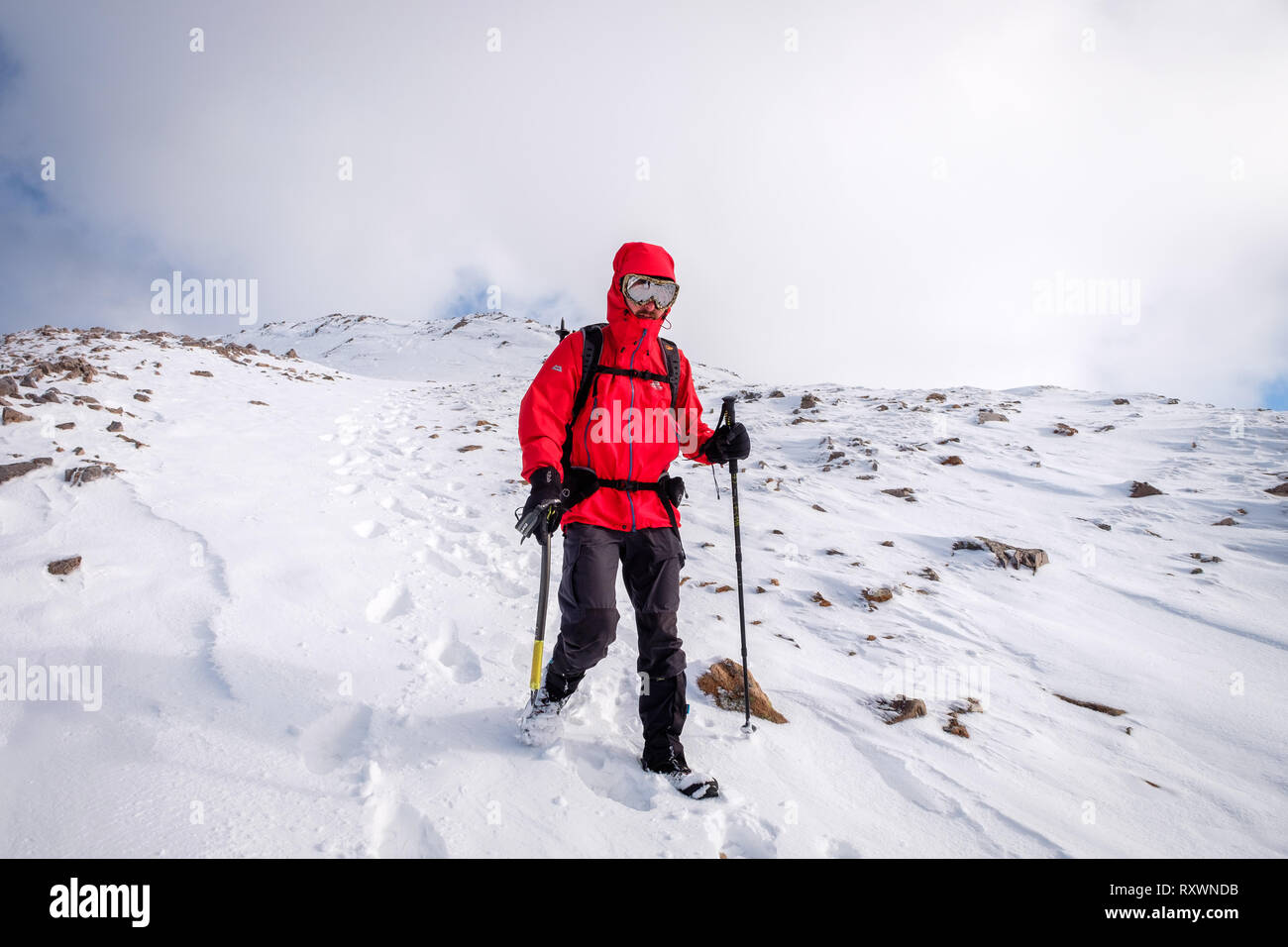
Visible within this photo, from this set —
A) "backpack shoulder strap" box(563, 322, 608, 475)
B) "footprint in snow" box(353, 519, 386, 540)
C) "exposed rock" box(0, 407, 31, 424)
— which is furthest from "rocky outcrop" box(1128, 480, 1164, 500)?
"exposed rock" box(0, 407, 31, 424)

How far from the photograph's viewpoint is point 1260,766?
3.58 metres

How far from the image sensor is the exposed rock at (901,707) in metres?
3.78

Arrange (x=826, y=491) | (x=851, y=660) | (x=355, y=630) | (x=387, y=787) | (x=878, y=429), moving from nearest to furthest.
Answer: (x=387, y=787) < (x=355, y=630) < (x=851, y=660) < (x=826, y=491) < (x=878, y=429)

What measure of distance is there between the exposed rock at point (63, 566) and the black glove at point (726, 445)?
5.01m

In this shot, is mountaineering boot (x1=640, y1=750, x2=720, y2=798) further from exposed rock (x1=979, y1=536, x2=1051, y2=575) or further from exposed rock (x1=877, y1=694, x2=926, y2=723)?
exposed rock (x1=979, y1=536, x2=1051, y2=575)

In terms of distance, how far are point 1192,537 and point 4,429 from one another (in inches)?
604

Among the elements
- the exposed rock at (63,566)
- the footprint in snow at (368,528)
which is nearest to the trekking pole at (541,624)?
the footprint in snow at (368,528)

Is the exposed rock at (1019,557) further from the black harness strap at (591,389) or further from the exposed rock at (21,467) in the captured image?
the exposed rock at (21,467)

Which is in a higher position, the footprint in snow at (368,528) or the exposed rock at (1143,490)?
the exposed rock at (1143,490)

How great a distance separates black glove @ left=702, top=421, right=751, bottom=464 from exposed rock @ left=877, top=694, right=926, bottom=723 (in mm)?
2094

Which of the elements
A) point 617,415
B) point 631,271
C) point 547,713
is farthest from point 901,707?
point 631,271

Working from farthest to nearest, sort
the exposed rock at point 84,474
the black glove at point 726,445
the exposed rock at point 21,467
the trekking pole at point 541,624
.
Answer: the exposed rock at point 84,474
the exposed rock at point 21,467
the black glove at point 726,445
the trekking pole at point 541,624
